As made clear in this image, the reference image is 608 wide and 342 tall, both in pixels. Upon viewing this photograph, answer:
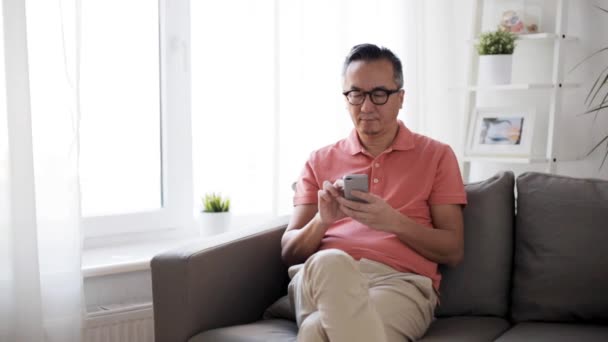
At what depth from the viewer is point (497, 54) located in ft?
10.4

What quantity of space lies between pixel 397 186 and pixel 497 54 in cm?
112

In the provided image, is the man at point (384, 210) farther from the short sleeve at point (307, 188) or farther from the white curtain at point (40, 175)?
the white curtain at point (40, 175)

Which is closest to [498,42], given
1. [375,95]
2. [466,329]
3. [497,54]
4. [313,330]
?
[497,54]

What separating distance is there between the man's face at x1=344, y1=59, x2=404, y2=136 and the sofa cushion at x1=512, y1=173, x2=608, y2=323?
1.53ft

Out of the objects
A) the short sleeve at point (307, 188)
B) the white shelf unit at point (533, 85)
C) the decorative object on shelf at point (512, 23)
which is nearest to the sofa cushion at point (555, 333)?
the short sleeve at point (307, 188)

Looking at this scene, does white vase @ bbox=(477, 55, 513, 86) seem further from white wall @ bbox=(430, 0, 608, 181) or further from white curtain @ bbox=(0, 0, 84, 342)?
white curtain @ bbox=(0, 0, 84, 342)

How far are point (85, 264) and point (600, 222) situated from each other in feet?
5.13

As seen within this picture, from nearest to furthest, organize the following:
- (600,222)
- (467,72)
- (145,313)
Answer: (600,222) → (145,313) → (467,72)

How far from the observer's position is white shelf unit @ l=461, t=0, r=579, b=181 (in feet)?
10.1

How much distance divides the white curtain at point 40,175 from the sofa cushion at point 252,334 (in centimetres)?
50

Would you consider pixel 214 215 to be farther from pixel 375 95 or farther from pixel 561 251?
pixel 561 251

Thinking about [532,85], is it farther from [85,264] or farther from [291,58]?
[85,264]

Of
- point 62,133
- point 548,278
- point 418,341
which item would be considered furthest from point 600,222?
point 62,133

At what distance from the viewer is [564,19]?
10.1 feet
